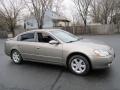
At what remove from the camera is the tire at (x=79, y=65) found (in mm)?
5219

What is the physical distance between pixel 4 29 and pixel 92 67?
1395 inches

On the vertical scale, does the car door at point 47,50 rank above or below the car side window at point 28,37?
below

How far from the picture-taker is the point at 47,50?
5.93 meters

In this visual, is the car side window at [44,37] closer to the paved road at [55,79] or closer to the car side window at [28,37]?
the car side window at [28,37]

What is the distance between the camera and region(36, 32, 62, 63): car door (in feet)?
18.7

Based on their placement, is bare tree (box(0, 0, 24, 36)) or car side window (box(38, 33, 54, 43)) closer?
car side window (box(38, 33, 54, 43))

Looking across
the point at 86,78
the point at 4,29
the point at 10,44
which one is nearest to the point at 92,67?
the point at 86,78

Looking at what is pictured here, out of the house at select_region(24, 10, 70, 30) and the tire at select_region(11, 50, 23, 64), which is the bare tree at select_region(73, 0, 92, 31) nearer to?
the house at select_region(24, 10, 70, 30)

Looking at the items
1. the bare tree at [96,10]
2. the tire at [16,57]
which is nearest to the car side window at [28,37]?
the tire at [16,57]

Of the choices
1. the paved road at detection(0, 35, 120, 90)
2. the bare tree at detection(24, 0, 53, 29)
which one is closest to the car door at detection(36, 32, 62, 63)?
the paved road at detection(0, 35, 120, 90)

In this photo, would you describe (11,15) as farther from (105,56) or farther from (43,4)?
(105,56)

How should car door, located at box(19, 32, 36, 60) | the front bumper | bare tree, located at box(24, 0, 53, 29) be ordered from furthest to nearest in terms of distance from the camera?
bare tree, located at box(24, 0, 53, 29) → car door, located at box(19, 32, 36, 60) → the front bumper

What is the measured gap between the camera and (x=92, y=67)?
202 inches

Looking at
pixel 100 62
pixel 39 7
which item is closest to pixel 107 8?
pixel 39 7
